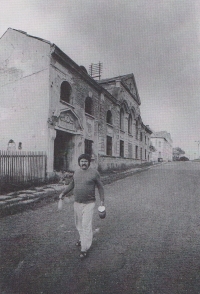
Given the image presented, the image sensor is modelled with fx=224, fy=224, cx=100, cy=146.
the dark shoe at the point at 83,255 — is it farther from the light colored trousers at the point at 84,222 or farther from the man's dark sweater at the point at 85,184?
the man's dark sweater at the point at 85,184

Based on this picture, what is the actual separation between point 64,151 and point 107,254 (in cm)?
1077

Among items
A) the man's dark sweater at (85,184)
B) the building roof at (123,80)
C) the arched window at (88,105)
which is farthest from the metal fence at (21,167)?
the building roof at (123,80)

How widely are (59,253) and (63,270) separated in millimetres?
516

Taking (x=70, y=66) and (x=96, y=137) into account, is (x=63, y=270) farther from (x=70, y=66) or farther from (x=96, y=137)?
(x=96, y=137)

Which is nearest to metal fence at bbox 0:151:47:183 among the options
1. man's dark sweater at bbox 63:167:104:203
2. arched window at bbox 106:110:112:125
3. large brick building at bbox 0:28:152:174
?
large brick building at bbox 0:28:152:174

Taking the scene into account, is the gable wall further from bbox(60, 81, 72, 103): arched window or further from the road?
the road

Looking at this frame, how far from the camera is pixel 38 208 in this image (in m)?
6.31

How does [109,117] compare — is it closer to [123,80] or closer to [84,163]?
[123,80]

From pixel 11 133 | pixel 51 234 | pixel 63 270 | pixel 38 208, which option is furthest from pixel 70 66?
pixel 63 270

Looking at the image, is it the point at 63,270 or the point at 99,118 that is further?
the point at 99,118

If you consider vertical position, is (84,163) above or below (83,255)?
above

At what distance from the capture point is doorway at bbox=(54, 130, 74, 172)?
13.7 metres

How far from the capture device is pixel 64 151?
45.3 feet

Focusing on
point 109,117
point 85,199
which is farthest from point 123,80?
point 85,199
